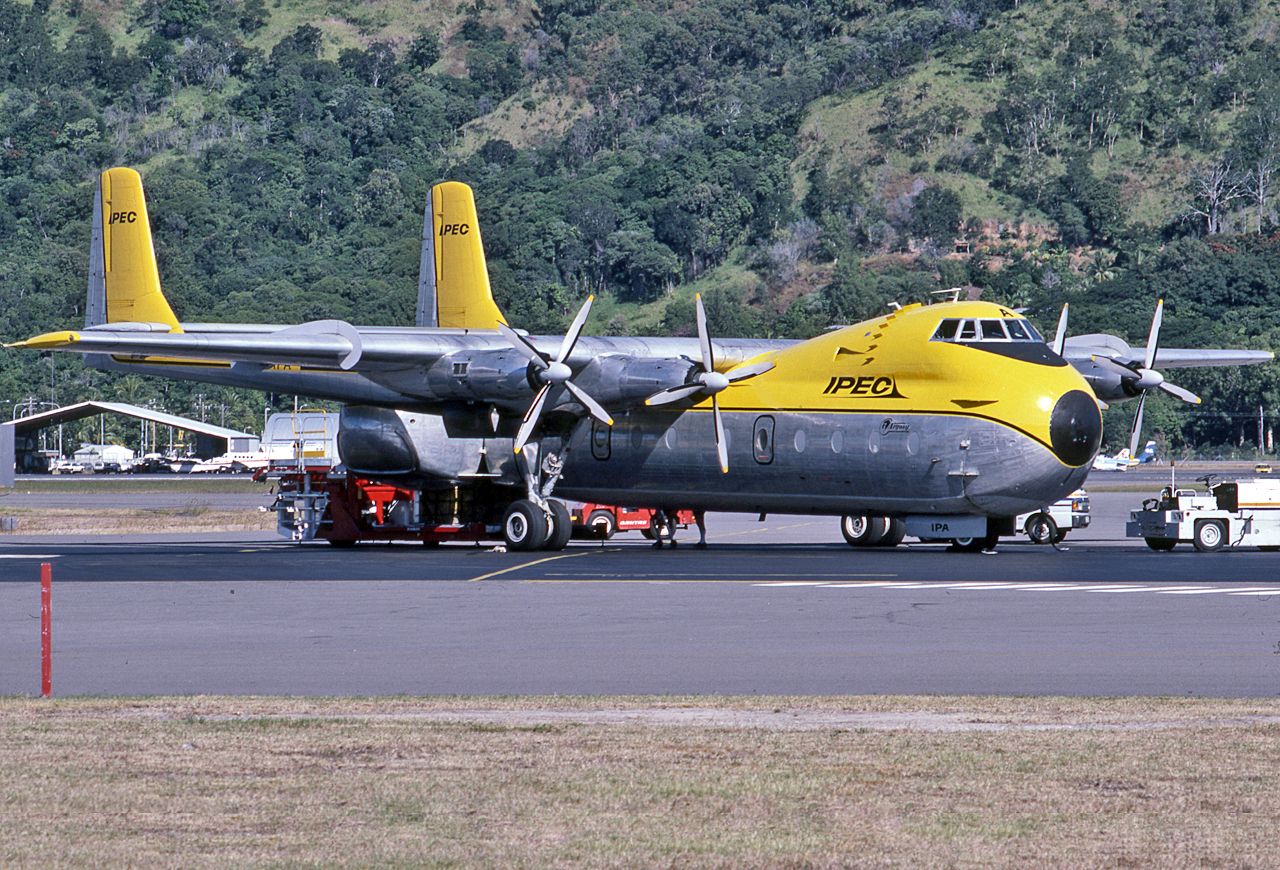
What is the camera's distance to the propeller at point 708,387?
3606 cm

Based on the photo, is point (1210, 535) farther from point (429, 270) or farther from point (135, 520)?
point (135, 520)

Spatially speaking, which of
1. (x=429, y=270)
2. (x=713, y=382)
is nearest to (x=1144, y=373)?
(x=713, y=382)

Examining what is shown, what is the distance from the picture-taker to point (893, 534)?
39.2m

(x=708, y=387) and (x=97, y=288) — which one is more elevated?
(x=97, y=288)

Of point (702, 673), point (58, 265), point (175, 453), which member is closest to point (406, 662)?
point (702, 673)

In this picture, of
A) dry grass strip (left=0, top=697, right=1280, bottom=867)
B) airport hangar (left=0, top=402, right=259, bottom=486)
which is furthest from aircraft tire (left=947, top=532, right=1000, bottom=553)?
airport hangar (left=0, top=402, right=259, bottom=486)

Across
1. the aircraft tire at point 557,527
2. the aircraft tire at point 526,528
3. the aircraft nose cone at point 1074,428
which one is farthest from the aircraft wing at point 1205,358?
the aircraft tire at point 526,528

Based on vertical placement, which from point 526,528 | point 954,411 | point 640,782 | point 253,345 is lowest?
point 526,528

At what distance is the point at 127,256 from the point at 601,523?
1378cm

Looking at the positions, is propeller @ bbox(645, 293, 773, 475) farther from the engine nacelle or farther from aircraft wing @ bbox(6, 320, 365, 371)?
aircraft wing @ bbox(6, 320, 365, 371)

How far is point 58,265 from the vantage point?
181500mm

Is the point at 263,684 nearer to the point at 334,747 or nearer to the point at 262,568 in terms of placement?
the point at 334,747

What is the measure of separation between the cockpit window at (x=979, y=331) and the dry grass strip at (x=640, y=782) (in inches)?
768

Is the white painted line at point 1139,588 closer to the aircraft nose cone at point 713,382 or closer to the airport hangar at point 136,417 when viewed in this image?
the aircraft nose cone at point 713,382
